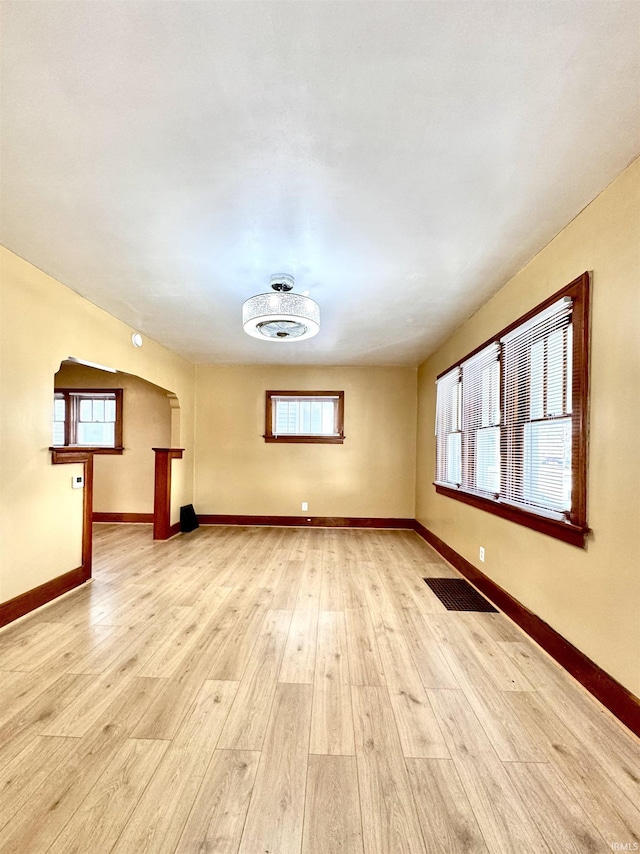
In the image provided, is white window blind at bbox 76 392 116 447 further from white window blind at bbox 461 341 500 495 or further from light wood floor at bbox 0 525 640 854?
white window blind at bbox 461 341 500 495

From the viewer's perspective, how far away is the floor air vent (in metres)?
3.07

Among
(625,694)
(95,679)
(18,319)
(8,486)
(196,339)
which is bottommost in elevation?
(95,679)

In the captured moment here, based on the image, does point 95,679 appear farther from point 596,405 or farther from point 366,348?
point 366,348

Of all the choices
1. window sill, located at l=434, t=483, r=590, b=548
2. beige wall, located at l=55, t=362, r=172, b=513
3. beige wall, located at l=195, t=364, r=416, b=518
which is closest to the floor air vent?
window sill, located at l=434, t=483, r=590, b=548

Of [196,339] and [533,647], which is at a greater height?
[196,339]

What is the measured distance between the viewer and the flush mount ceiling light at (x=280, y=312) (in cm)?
274

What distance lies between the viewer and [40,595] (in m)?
2.94

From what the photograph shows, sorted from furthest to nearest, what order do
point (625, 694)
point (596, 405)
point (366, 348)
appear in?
point (366, 348) → point (596, 405) → point (625, 694)

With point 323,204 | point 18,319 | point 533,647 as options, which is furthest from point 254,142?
point 533,647

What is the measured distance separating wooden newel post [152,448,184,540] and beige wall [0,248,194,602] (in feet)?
6.04

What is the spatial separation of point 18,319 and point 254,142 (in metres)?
2.21

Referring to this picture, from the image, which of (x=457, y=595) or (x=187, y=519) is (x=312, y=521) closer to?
(x=187, y=519)

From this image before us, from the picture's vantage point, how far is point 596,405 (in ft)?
6.47

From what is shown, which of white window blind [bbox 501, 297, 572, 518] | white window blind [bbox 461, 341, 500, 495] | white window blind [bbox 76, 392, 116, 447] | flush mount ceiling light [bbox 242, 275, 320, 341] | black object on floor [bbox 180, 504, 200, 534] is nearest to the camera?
white window blind [bbox 501, 297, 572, 518]
